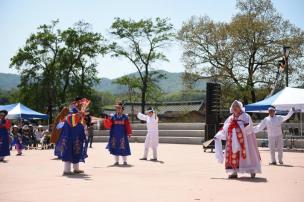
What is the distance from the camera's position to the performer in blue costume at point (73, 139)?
1064cm

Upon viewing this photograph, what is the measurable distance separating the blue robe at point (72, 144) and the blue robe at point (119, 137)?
2.44m

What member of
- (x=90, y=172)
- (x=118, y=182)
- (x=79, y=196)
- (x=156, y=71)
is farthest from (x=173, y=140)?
(x=79, y=196)

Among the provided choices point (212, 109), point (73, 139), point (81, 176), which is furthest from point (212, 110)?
point (81, 176)

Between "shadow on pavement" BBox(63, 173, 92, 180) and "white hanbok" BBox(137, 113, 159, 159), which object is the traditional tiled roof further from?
"shadow on pavement" BBox(63, 173, 92, 180)

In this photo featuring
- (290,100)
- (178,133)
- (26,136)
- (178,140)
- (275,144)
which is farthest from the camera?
(178,133)

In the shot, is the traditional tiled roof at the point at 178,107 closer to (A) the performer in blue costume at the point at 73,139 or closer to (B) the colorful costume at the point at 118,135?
(B) the colorful costume at the point at 118,135

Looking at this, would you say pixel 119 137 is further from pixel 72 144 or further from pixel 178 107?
pixel 178 107

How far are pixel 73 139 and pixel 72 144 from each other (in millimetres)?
116

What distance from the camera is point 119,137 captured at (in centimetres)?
1341

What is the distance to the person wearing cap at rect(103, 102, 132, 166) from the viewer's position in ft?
43.6

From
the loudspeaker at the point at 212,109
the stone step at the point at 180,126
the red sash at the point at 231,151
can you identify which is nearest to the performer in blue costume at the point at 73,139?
the red sash at the point at 231,151

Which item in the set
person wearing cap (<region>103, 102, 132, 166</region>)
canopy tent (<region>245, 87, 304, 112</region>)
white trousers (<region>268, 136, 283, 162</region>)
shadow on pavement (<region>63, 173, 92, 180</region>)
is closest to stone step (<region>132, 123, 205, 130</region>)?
canopy tent (<region>245, 87, 304, 112</region>)

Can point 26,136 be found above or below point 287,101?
below

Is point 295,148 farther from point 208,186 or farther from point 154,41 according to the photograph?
point 154,41
